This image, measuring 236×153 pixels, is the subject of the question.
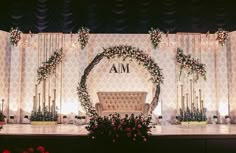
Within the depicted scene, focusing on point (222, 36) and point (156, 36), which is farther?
point (156, 36)

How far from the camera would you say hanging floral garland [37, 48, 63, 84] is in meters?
12.2

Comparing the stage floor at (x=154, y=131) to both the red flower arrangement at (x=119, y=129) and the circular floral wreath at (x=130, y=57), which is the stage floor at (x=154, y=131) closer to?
the red flower arrangement at (x=119, y=129)

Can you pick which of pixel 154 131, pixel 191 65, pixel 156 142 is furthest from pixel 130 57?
pixel 156 142

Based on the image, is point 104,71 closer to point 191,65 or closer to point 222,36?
point 191,65

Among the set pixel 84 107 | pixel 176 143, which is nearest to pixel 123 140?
pixel 176 143

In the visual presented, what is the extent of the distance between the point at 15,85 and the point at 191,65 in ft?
19.1

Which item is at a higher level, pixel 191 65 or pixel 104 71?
pixel 191 65

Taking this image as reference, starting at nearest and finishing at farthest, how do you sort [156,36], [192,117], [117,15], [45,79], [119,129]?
[119,129] < [117,15] < [192,117] < [156,36] < [45,79]

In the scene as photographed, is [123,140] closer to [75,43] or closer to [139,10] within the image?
[139,10]

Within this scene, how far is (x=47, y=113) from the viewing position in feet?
38.5

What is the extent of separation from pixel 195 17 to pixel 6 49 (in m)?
6.15

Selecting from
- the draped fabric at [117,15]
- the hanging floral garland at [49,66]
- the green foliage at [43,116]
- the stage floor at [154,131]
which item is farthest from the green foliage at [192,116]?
the hanging floral garland at [49,66]

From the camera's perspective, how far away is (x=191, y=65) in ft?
40.2

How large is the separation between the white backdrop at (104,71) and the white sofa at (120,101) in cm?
61
